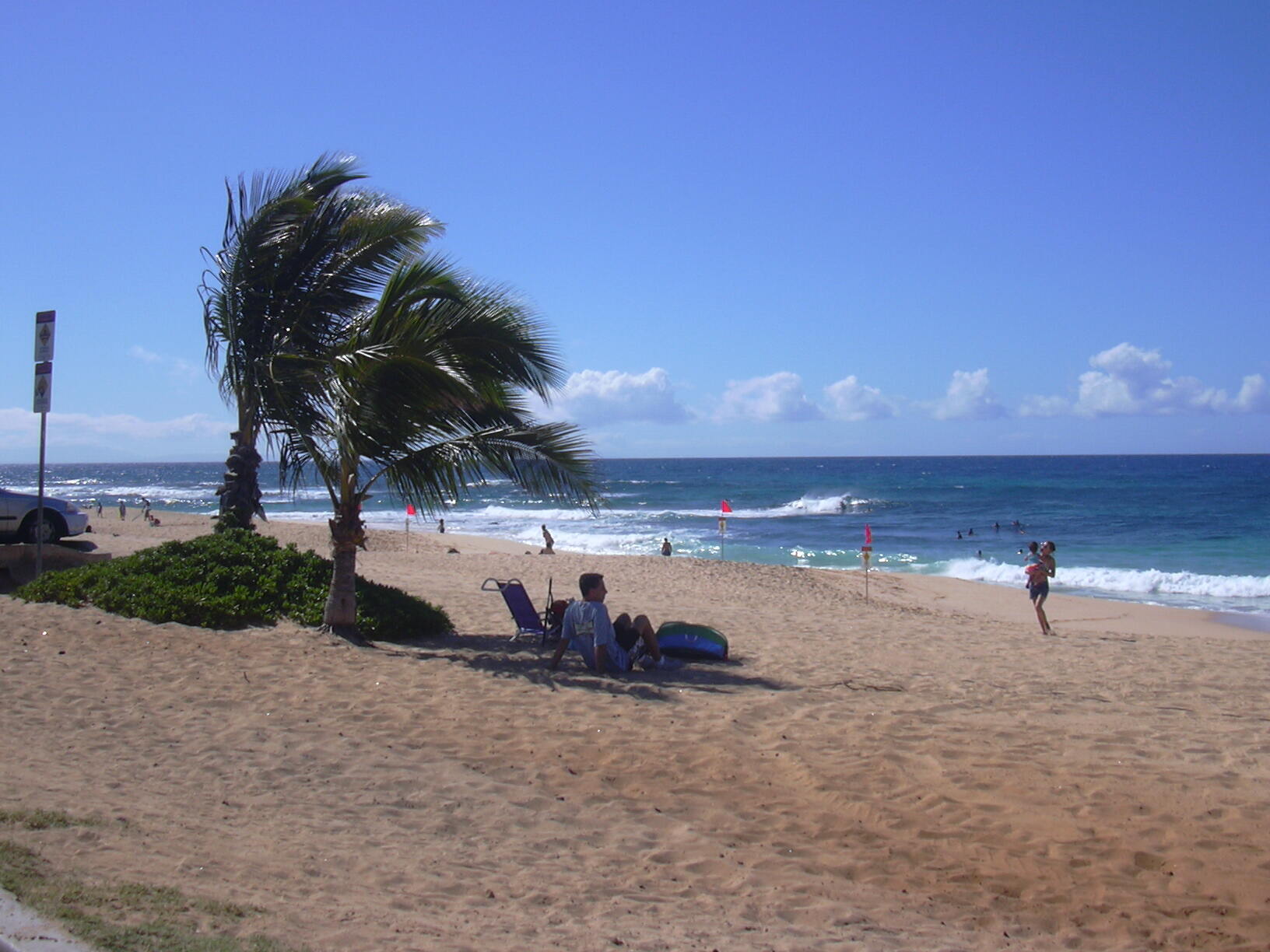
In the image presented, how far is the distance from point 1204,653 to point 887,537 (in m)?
27.1

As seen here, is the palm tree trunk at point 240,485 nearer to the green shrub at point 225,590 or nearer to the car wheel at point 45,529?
the green shrub at point 225,590

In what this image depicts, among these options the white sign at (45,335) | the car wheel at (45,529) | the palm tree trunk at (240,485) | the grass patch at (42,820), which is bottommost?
the grass patch at (42,820)

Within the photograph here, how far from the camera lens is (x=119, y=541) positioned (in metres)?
22.1

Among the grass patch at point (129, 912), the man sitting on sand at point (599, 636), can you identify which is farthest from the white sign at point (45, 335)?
the grass patch at point (129, 912)

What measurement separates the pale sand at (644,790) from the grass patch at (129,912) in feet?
0.42

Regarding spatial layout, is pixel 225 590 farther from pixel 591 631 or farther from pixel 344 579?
pixel 591 631

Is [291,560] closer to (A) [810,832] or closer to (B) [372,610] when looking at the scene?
(B) [372,610]

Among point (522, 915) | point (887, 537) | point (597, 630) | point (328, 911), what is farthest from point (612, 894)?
point (887, 537)

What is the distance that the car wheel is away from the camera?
454 inches

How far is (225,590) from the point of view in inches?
374

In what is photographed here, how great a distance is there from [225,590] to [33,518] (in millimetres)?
3755

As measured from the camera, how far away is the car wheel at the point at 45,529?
37.8 feet

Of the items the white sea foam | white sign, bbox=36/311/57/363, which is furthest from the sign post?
the white sea foam

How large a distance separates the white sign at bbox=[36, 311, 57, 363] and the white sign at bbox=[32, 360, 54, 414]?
0.08 meters
